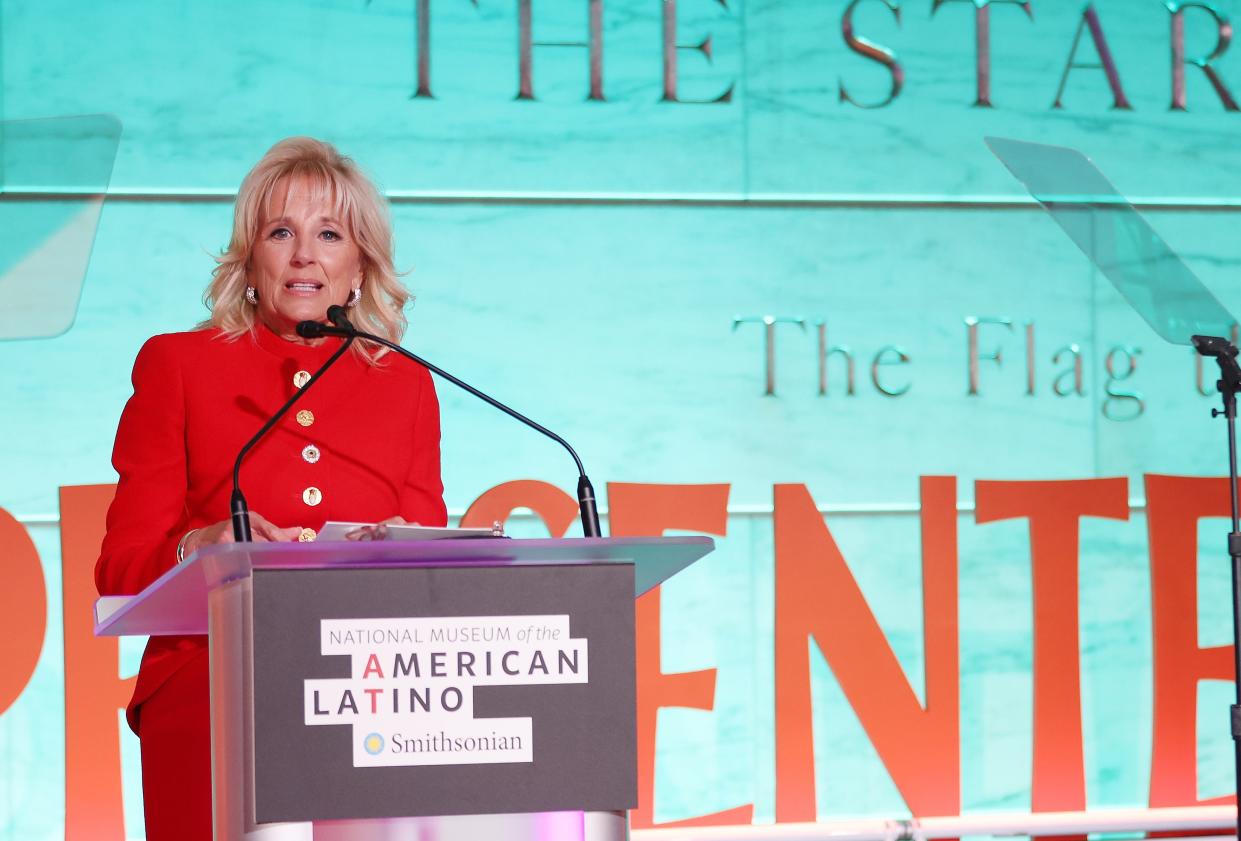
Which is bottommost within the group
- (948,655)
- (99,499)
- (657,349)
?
(948,655)

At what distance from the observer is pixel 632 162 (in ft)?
13.0

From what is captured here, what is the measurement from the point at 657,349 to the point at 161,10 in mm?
1574

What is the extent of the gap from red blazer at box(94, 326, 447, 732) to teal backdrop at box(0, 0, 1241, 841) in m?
1.41

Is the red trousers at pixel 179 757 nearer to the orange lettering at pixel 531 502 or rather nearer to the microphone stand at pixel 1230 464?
the orange lettering at pixel 531 502

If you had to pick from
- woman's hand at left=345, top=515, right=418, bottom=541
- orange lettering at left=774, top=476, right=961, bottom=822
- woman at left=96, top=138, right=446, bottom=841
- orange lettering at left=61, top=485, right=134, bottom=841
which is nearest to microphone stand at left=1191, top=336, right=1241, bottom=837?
orange lettering at left=774, top=476, right=961, bottom=822

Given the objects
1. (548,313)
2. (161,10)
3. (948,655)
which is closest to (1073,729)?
(948,655)

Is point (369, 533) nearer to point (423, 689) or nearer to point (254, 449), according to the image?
point (423, 689)

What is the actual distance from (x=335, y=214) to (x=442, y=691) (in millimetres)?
1224

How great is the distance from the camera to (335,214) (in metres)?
2.52

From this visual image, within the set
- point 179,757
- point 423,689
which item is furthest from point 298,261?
point 423,689

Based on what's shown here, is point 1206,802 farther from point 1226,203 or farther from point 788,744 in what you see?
point 1226,203

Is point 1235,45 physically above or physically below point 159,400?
above

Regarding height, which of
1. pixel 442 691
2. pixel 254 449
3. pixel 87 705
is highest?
pixel 254 449

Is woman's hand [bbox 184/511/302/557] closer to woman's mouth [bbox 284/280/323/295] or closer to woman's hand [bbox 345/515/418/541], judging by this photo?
woman's hand [bbox 345/515/418/541]
